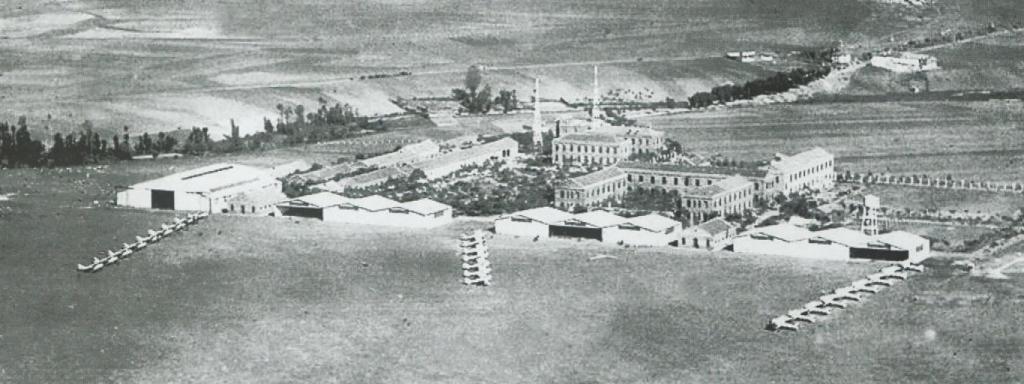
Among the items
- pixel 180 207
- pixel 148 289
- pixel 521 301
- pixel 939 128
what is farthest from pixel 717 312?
pixel 939 128

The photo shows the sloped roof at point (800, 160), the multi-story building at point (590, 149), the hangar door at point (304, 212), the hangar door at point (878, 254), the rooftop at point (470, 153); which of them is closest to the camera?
the hangar door at point (878, 254)

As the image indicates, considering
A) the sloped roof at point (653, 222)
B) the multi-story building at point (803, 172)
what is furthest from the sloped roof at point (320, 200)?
the multi-story building at point (803, 172)

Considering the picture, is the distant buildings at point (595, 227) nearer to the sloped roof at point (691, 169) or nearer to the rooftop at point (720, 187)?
the rooftop at point (720, 187)

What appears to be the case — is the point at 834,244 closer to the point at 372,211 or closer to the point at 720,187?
the point at 720,187

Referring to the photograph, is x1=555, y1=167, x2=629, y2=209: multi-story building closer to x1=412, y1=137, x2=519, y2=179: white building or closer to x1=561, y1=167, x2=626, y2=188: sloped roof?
x1=561, y1=167, x2=626, y2=188: sloped roof

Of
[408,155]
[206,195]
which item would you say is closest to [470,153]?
[408,155]
